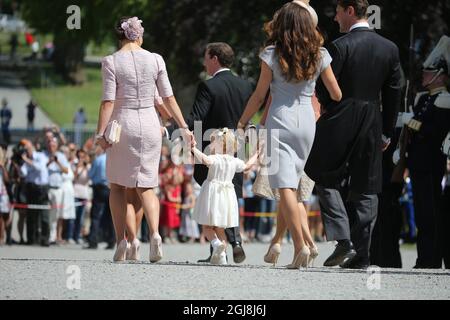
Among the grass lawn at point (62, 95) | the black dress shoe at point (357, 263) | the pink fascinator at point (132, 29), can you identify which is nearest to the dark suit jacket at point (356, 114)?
the black dress shoe at point (357, 263)

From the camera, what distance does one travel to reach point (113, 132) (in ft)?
41.1

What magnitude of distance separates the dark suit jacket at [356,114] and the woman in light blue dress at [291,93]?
13.6 inches

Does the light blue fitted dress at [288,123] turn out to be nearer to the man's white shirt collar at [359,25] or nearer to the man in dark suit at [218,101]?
the man's white shirt collar at [359,25]

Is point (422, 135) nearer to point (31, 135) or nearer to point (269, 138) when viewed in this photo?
point (269, 138)

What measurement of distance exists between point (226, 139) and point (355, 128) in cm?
202

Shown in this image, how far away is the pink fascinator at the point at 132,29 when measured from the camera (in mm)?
12805

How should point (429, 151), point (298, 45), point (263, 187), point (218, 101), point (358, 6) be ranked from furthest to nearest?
point (429, 151)
point (218, 101)
point (263, 187)
point (358, 6)
point (298, 45)

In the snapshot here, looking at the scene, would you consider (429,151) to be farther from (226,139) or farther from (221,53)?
(221,53)

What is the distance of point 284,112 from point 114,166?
73.8 inches

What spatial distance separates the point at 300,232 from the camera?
459 inches

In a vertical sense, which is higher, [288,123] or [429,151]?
[288,123]

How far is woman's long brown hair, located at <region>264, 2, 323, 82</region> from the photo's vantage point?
11602mm

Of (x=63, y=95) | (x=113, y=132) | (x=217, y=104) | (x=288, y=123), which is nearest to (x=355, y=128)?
(x=288, y=123)

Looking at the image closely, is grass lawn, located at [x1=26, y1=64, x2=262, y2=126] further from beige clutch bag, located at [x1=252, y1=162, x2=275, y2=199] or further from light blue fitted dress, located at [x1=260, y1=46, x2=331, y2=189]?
light blue fitted dress, located at [x1=260, y1=46, x2=331, y2=189]
